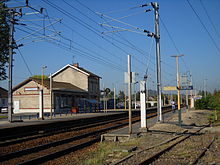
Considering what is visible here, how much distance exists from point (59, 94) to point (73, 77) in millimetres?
13797

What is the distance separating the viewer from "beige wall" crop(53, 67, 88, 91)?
197 ft

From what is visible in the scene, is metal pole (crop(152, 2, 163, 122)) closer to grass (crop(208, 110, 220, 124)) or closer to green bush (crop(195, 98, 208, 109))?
grass (crop(208, 110, 220, 124))

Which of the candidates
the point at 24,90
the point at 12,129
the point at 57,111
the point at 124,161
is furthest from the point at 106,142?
the point at 24,90

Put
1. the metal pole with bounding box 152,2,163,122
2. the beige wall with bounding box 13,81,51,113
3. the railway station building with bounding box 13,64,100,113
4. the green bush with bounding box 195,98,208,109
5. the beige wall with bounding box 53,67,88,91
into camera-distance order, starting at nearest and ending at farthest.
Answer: the metal pole with bounding box 152,2,163,122 → the railway station building with bounding box 13,64,100,113 → the beige wall with bounding box 13,81,51,113 → the green bush with bounding box 195,98,208,109 → the beige wall with bounding box 53,67,88,91

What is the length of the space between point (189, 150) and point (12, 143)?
7.89 meters

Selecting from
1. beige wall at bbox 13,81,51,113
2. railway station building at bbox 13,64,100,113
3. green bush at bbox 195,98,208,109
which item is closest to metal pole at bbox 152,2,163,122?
railway station building at bbox 13,64,100,113

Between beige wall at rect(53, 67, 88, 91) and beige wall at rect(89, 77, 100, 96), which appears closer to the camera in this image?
beige wall at rect(53, 67, 88, 91)

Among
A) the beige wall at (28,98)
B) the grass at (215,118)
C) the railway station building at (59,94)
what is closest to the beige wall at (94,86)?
the railway station building at (59,94)

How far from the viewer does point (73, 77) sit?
6191cm

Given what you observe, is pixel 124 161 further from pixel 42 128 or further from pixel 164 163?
pixel 42 128

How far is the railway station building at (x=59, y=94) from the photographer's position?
158 ft

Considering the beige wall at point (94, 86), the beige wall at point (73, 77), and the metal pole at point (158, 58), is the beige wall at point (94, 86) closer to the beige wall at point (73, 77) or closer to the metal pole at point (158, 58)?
the beige wall at point (73, 77)

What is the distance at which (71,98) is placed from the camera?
53812 millimetres

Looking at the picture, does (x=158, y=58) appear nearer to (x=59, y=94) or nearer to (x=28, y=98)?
(x=59, y=94)
